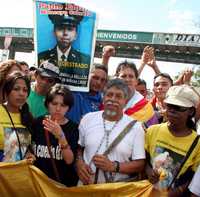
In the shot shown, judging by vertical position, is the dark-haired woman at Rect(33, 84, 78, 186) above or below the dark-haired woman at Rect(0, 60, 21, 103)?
below

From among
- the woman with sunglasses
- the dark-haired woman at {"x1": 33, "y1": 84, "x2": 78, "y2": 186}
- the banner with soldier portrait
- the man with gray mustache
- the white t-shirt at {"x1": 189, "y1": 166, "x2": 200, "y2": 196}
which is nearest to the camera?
the white t-shirt at {"x1": 189, "y1": 166, "x2": 200, "y2": 196}

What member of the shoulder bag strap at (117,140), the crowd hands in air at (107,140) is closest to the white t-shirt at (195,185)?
the crowd hands in air at (107,140)

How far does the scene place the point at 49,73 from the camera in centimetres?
400

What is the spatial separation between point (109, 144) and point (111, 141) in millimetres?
28

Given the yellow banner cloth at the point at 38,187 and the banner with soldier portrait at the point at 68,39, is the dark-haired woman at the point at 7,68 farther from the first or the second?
the yellow banner cloth at the point at 38,187

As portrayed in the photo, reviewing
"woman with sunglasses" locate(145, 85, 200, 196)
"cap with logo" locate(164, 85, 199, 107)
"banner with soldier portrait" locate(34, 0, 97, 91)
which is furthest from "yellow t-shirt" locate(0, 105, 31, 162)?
"cap with logo" locate(164, 85, 199, 107)

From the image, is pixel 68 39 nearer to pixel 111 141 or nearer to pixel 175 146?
pixel 111 141

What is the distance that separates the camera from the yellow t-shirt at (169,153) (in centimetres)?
303

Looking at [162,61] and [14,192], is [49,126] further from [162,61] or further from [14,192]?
[162,61]

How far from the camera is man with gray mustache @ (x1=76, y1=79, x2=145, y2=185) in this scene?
3.13m

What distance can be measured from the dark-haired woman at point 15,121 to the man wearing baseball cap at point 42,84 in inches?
15.7

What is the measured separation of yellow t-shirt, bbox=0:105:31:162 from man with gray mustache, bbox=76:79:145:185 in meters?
0.47

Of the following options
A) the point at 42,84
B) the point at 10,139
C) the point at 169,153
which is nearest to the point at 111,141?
the point at 169,153

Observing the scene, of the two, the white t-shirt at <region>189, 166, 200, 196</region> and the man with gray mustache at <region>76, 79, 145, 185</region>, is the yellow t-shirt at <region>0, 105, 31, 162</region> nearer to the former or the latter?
the man with gray mustache at <region>76, 79, 145, 185</region>
